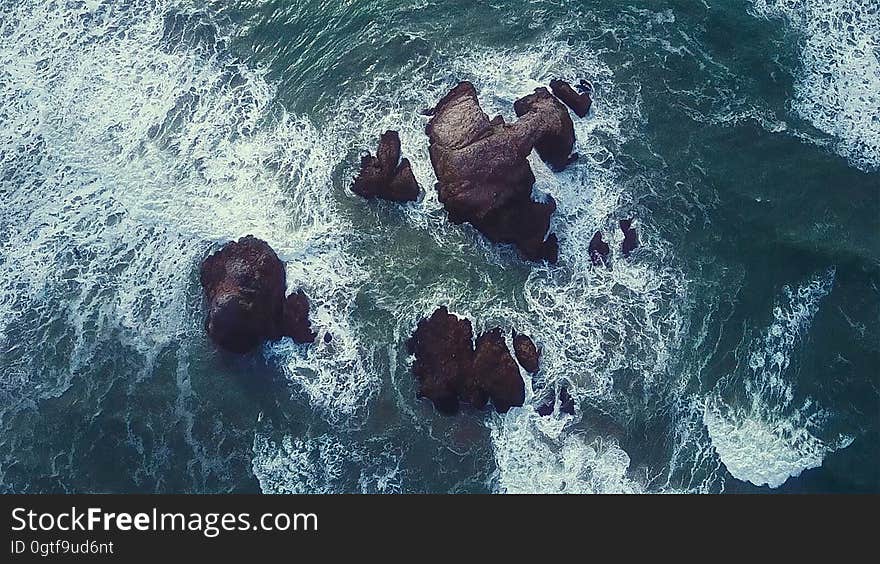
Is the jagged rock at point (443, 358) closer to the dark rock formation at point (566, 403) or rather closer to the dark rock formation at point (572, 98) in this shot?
the dark rock formation at point (566, 403)

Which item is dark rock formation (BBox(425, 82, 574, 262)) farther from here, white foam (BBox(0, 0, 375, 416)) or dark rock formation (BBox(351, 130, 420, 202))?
white foam (BBox(0, 0, 375, 416))

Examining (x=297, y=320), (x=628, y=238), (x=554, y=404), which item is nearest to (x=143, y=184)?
(x=297, y=320)

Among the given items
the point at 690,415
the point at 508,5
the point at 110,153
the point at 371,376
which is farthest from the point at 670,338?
the point at 110,153

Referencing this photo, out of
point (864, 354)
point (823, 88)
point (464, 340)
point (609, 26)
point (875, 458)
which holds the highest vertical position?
point (609, 26)

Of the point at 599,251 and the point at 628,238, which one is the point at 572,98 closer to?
the point at 628,238

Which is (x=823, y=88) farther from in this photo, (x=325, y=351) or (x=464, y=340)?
(x=325, y=351)

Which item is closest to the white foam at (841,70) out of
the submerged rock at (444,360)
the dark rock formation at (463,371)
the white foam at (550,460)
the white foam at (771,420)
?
the white foam at (771,420)
